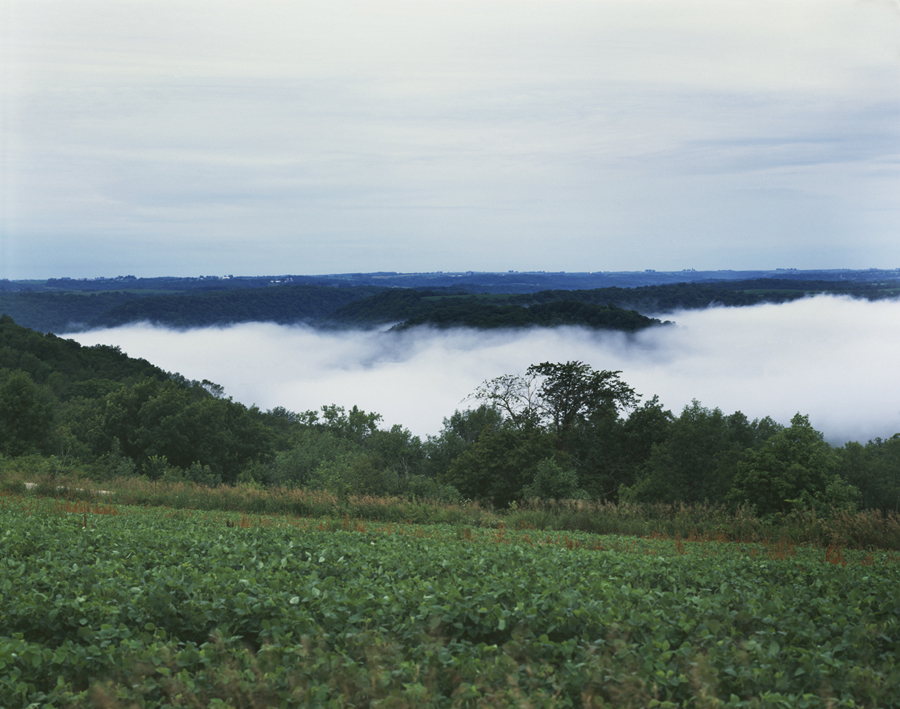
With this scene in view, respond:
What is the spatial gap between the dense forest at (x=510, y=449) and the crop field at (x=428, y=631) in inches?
585

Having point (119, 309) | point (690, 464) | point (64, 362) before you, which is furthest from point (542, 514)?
point (119, 309)

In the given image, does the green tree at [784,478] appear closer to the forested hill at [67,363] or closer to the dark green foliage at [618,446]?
the dark green foliage at [618,446]

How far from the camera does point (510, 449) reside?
38.9 m

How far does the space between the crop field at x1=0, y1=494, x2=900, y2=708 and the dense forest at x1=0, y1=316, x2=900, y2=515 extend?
14.9 metres

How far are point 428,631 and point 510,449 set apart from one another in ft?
110

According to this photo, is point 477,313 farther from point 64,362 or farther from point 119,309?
point 64,362

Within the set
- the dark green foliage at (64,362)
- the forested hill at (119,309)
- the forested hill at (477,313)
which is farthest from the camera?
the forested hill at (119,309)

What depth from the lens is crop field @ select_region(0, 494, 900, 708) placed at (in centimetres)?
468

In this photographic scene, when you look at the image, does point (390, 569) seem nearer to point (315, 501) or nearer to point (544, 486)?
point (315, 501)

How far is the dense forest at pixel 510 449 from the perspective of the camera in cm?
2783

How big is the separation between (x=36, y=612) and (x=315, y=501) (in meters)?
12.1

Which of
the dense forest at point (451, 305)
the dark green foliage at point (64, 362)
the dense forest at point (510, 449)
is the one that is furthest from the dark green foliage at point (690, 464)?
the dense forest at point (451, 305)

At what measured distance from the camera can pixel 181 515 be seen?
14.6 metres

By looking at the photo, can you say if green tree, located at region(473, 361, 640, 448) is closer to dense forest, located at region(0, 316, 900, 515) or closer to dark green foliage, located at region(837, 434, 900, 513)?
dense forest, located at region(0, 316, 900, 515)
